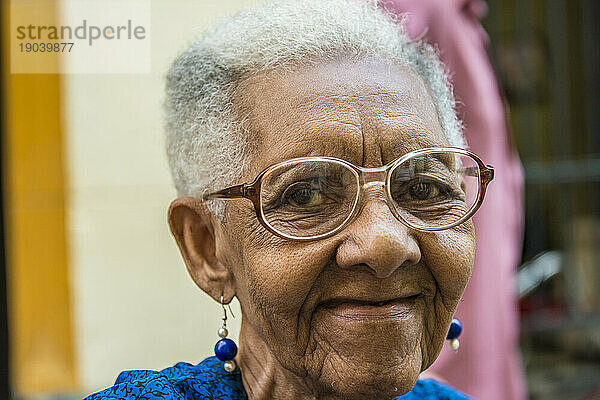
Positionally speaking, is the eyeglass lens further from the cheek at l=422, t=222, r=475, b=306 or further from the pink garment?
the pink garment

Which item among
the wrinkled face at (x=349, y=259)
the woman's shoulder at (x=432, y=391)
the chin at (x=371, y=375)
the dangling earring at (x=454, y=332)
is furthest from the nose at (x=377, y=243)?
the woman's shoulder at (x=432, y=391)

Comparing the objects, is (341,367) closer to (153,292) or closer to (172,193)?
(172,193)

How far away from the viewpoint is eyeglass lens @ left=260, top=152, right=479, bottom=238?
1.04 m

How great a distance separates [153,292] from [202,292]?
541 mm

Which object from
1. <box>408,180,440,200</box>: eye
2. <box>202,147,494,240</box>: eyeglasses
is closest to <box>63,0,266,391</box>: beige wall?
<box>202,147,494,240</box>: eyeglasses

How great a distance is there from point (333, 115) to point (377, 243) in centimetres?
19

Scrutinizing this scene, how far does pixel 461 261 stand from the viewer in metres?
1.10

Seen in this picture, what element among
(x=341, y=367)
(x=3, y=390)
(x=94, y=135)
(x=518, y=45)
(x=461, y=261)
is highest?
(x=518, y=45)

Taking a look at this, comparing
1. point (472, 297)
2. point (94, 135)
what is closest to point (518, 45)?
point (472, 297)

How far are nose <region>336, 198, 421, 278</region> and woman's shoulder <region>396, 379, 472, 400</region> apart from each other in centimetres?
45

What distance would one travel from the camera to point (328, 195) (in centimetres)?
104

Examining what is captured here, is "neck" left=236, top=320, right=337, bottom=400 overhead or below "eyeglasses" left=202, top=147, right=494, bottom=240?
below

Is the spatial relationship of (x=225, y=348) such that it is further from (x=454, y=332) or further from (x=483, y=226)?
(x=483, y=226)

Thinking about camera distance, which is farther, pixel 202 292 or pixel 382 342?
pixel 202 292
